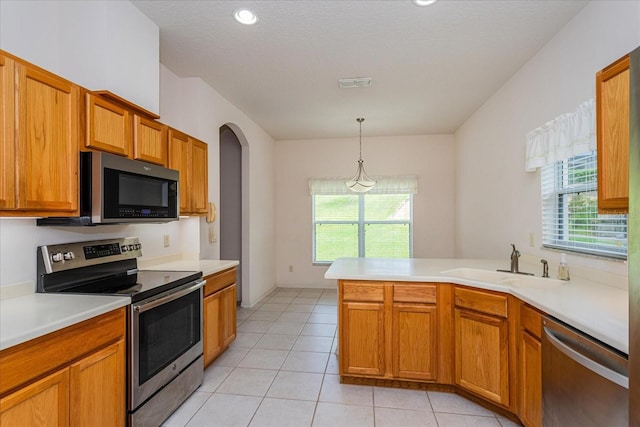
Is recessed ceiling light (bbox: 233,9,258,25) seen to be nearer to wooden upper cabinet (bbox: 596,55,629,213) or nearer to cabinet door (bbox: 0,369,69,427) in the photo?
wooden upper cabinet (bbox: 596,55,629,213)

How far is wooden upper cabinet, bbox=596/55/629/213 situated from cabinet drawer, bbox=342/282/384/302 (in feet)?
4.66

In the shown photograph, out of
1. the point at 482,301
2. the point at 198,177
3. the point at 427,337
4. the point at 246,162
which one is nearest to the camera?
the point at 482,301

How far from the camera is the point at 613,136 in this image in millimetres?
1327

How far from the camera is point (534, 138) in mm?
2641

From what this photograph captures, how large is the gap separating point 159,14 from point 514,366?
327 centimetres

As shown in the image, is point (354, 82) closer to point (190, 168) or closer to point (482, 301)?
point (190, 168)

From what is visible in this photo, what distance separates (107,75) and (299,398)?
2.51 metres

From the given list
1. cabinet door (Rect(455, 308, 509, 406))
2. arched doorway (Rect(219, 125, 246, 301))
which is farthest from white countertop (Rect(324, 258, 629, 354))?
arched doorway (Rect(219, 125, 246, 301))

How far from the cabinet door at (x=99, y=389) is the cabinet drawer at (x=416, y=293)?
1780 mm

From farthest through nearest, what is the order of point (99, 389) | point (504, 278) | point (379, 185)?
point (379, 185), point (504, 278), point (99, 389)

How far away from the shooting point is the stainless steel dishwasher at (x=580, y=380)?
3.75ft

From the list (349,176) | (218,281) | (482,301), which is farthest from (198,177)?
(349,176)

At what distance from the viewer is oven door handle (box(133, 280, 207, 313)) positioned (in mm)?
1784

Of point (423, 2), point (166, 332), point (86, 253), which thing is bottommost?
point (166, 332)
